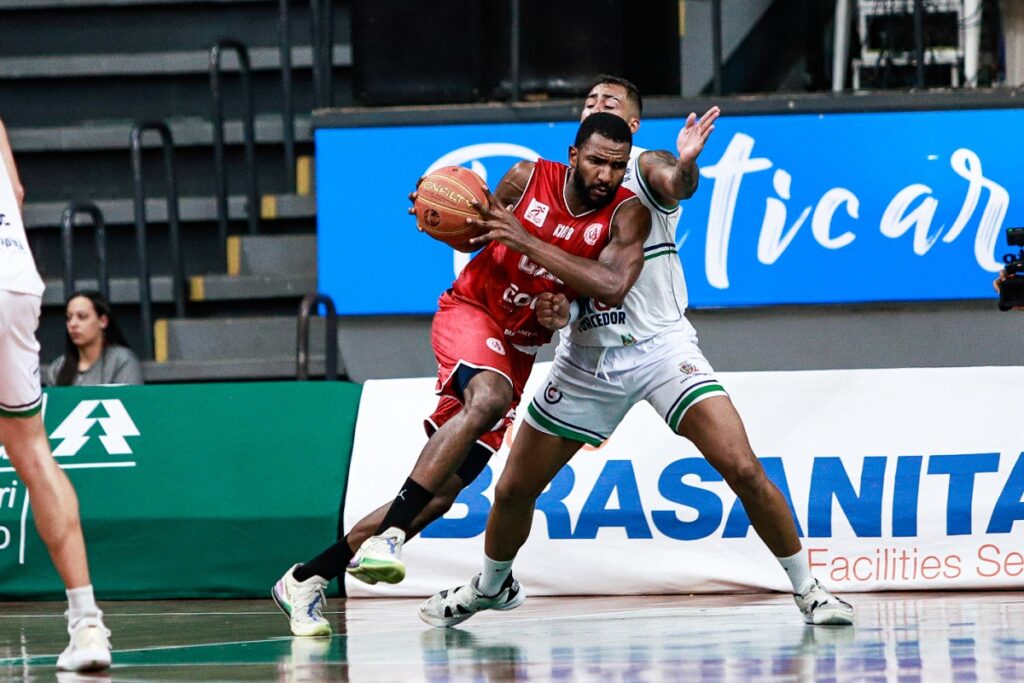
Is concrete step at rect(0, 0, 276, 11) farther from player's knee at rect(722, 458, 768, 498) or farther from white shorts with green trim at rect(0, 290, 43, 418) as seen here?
white shorts with green trim at rect(0, 290, 43, 418)

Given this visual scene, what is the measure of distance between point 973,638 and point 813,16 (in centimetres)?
855

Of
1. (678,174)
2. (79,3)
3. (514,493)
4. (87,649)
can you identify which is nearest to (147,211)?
(79,3)

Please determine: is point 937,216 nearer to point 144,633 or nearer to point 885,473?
point 885,473

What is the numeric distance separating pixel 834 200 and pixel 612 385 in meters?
4.92

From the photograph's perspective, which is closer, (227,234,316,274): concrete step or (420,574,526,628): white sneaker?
(420,574,526,628): white sneaker

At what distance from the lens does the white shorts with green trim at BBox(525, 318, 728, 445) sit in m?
6.56

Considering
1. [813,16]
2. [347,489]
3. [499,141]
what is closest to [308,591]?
[347,489]

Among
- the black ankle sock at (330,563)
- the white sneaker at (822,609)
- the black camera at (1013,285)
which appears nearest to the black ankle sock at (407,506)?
the black ankle sock at (330,563)

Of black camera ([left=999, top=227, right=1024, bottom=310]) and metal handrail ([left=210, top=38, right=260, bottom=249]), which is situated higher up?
metal handrail ([left=210, top=38, right=260, bottom=249])

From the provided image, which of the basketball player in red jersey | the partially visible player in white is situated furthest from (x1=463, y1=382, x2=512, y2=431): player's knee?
the partially visible player in white

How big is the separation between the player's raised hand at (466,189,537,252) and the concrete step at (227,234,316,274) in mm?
6375

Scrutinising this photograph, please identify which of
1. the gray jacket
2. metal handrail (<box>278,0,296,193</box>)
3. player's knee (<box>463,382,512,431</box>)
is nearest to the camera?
player's knee (<box>463,382,512,431</box>)

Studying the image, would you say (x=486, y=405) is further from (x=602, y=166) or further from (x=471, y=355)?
(x=602, y=166)

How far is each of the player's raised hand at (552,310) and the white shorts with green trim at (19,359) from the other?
76.0 inches
